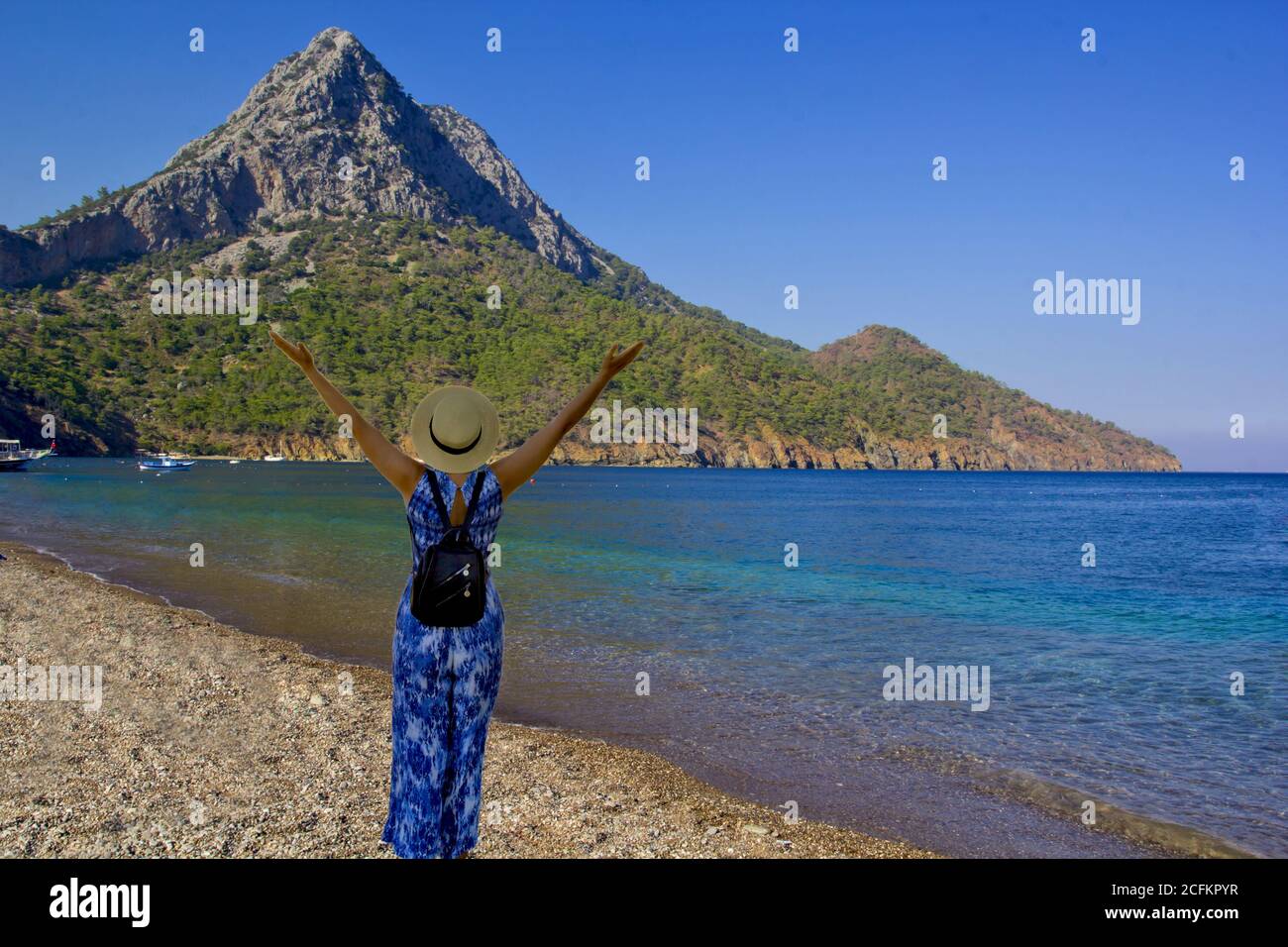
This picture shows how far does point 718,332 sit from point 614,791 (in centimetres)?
18305

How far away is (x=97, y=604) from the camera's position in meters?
16.3

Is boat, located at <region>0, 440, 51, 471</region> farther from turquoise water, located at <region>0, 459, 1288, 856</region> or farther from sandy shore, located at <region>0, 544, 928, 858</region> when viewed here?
sandy shore, located at <region>0, 544, 928, 858</region>

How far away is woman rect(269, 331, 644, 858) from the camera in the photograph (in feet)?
13.0

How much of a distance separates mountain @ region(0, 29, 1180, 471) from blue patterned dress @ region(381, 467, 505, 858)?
335ft

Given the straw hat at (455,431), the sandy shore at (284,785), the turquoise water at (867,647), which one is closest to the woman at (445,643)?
the straw hat at (455,431)

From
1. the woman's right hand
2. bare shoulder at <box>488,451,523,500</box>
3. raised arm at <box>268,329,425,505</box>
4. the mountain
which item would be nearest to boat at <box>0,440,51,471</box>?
the mountain

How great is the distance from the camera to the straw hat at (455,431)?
3936 mm

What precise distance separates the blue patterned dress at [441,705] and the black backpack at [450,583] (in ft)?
0.35

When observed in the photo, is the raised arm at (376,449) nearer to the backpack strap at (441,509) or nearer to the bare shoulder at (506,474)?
the backpack strap at (441,509)

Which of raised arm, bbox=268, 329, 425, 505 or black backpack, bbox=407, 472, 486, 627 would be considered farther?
raised arm, bbox=268, 329, 425, 505

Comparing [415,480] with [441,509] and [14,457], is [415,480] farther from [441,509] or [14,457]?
[14,457]

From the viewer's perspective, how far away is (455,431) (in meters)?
3.93

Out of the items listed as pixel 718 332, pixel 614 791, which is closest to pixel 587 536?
pixel 614 791
